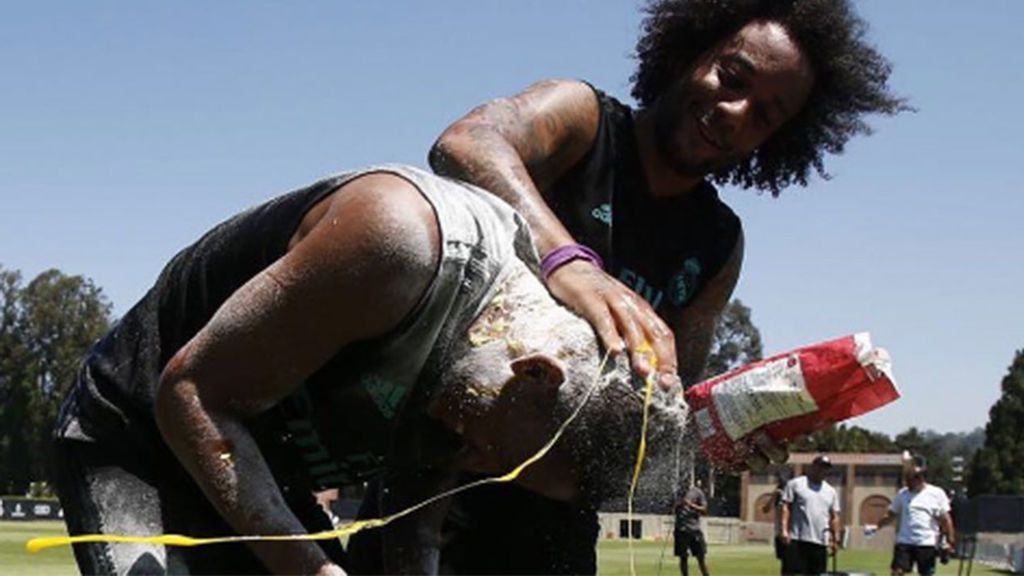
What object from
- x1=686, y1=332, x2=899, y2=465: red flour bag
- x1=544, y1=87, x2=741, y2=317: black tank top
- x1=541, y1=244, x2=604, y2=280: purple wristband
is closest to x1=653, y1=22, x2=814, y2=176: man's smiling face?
x1=544, y1=87, x2=741, y2=317: black tank top

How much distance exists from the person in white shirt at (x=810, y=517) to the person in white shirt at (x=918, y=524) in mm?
1101

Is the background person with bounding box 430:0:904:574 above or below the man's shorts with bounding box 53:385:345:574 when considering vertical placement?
above

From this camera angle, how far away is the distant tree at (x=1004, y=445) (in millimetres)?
76312


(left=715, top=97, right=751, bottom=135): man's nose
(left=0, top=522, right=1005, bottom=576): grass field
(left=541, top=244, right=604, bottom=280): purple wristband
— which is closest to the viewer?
(left=541, top=244, right=604, bottom=280): purple wristband

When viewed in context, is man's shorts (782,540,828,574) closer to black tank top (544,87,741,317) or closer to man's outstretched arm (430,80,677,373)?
black tank top (544,87,741,317)

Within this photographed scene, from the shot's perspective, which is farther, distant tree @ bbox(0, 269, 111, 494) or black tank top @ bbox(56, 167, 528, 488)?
distant tree @ bbox(0, 269, 111, 494)

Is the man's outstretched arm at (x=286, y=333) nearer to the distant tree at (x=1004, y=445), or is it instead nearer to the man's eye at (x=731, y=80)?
the man's eye at (x=731, y=80)

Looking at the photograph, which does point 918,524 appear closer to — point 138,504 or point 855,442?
point 138,504

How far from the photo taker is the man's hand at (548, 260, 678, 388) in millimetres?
2605

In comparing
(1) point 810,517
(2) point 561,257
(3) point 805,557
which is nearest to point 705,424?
(2) point 561,257

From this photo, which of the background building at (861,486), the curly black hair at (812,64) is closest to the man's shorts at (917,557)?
the curly black hair at (812,64)

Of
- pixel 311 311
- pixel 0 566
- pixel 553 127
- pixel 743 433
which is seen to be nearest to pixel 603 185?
pixel 553 127

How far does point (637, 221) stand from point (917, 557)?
1580cm

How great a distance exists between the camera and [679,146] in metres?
3.93
